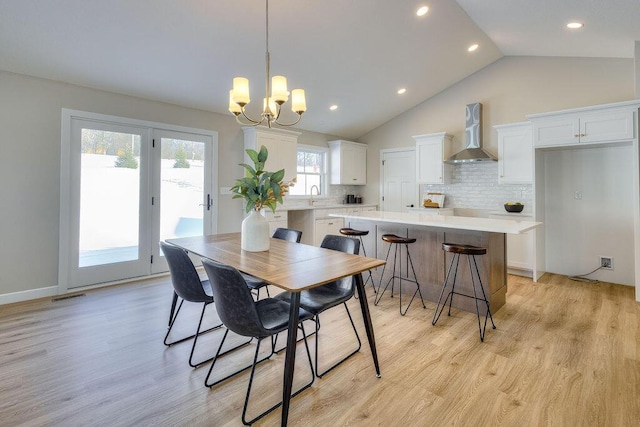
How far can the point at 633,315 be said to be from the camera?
9.92 ft

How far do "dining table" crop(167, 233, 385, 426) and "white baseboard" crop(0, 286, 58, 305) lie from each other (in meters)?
1.98

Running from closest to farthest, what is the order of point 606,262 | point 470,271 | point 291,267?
point 291,267 < point 470,271 < point 606,262

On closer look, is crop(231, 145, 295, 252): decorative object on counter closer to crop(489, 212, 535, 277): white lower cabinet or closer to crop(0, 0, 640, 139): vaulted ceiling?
crop(0, 0, 640, 139): vaulted ceiling

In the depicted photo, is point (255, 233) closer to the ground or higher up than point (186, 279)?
higher up

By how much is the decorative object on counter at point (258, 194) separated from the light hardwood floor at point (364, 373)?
0.86 m

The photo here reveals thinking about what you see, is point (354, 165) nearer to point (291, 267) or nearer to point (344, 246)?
point (344, 246)

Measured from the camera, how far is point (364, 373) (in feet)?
6.88

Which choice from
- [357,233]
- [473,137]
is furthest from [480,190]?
[357,233]

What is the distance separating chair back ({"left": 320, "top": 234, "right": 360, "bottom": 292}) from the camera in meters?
2.32

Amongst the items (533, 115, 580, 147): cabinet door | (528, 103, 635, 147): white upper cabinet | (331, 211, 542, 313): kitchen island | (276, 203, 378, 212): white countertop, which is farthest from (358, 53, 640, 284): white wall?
(331, 211, 542, 313): kitchen island

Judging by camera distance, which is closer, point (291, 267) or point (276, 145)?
point (291, 267)

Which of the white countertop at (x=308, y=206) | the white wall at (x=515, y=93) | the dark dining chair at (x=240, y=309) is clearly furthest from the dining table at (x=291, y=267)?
the white wall at (x=515, y=93)

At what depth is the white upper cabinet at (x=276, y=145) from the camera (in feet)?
16.2

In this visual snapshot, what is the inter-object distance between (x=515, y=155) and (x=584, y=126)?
90cm
